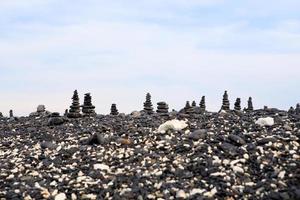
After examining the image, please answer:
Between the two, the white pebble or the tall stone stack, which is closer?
the white pebble

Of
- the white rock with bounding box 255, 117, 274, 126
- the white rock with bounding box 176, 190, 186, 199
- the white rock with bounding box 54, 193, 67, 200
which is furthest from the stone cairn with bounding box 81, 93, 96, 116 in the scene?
the white rock with bounding box 176, 190, 186, 199

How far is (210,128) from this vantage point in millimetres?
17594

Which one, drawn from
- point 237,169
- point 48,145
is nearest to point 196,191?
point 237,169

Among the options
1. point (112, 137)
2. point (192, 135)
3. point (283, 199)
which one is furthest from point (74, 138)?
point (283, 199)

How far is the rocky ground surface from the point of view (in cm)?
1298

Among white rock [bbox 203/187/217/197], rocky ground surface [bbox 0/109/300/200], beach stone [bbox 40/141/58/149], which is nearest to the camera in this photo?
white rock [bbox 203/187/217/197]

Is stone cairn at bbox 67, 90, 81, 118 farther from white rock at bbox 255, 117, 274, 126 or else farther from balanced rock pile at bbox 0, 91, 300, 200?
white rock at bbox 255, 117, 274, 126

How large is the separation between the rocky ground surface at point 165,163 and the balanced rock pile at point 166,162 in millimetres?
23

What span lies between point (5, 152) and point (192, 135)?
6.99 metres

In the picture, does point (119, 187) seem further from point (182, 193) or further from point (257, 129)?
point (257, 129)

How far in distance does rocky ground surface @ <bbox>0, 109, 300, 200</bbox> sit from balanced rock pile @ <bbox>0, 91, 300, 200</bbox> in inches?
0.9

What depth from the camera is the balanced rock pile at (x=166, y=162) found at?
13.0m

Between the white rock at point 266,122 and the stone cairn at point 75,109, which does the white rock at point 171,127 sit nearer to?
the white rock at point 266,122

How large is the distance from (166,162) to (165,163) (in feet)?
0.20
